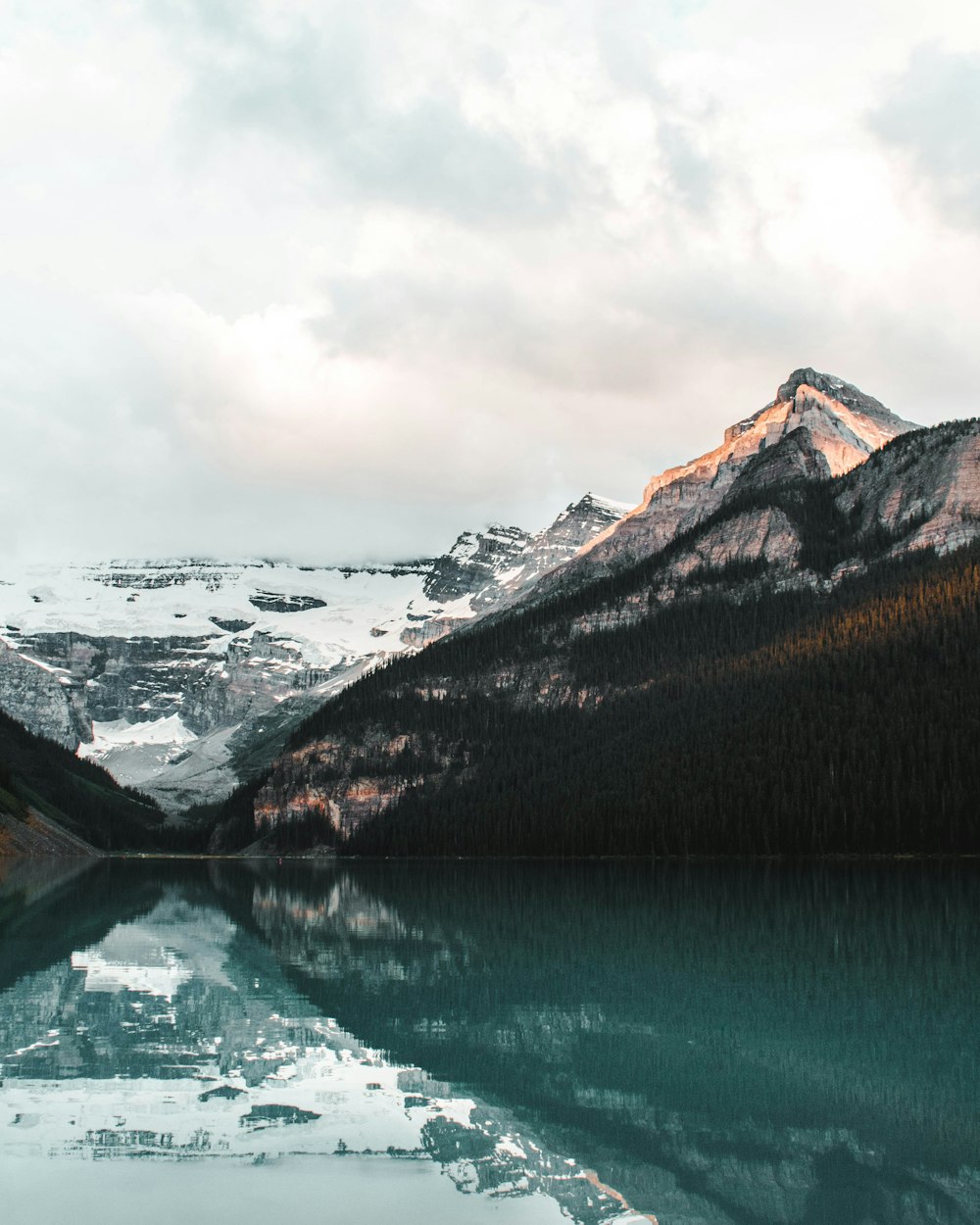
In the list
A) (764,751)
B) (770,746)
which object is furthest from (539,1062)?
(764,751)

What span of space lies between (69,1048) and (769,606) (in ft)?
584

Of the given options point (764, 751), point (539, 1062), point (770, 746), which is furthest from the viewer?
point (764, 751)

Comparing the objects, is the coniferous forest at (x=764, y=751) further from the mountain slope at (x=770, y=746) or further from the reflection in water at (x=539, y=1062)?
the reflection in water at (x=539, y=1062)

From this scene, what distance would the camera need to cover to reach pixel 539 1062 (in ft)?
87.8

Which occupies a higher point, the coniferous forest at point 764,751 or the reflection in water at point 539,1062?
the coniferous forest at point 764,751

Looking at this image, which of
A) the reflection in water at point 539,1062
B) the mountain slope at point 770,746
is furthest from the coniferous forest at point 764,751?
the reflection in water at point 539,1062

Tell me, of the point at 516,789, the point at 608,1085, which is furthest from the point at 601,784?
the point at 608,1085

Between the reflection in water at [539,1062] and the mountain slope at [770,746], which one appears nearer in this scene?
the reflection in water at [539,1062]

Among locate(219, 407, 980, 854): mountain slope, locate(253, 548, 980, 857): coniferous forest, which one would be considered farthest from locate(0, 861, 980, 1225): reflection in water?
locate(219, 407, 980, 854): mountain slope

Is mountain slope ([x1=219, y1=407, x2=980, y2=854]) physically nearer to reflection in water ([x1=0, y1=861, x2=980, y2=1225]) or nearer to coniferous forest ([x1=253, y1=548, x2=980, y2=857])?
coniferous forest ([x1=253, y1=548, x2=980, y2=857])

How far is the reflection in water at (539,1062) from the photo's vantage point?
61.9ft

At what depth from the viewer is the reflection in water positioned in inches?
742

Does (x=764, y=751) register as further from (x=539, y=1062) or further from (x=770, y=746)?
(x=539, y=1062)

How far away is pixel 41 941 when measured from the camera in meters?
51.4
